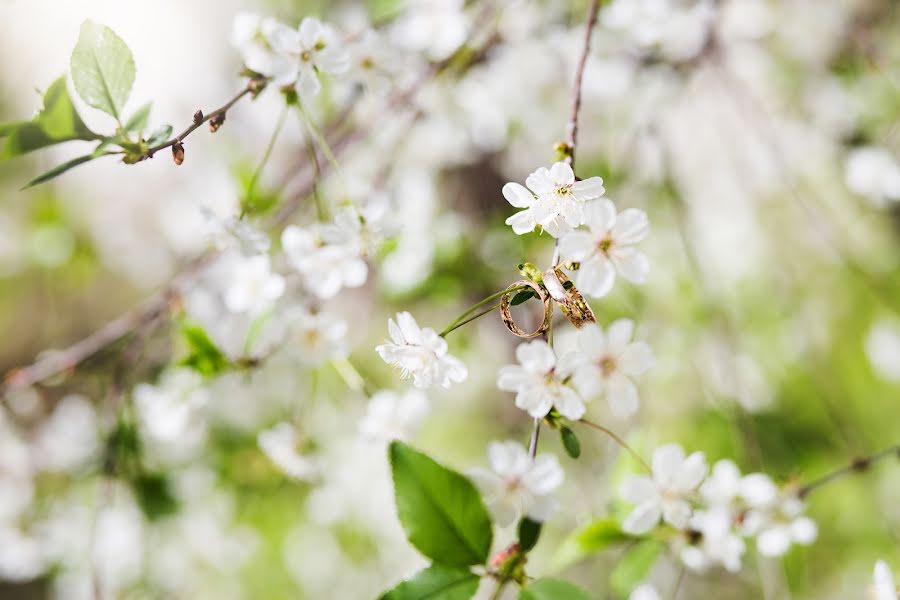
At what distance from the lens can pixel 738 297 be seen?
4.89ft

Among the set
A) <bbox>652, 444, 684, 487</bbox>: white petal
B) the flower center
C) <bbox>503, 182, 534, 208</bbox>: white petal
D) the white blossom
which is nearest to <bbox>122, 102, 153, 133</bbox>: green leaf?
<bbox>503, 182, 534, 208</bbox>: white petal

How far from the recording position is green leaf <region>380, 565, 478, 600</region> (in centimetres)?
50

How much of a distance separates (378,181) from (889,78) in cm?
96

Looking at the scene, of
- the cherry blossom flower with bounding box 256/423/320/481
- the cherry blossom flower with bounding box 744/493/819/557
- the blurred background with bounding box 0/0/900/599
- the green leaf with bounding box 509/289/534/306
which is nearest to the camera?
the green leaf with bounding box 509/289/534/306

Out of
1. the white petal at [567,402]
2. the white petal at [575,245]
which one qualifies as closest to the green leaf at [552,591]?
the white petal at [567,402]

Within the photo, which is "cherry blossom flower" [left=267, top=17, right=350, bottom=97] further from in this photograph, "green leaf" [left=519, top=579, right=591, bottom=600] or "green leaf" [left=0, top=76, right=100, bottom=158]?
"green leaf" [left=519, top=579, right=591, bottom=600]

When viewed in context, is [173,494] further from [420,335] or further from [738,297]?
[738,297]

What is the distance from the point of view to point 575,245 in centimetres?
45

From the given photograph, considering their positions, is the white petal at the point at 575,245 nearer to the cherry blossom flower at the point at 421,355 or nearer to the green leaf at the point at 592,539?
the cherry blossom flower at the point at 421,355

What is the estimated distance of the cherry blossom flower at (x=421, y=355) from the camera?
478 millimetres

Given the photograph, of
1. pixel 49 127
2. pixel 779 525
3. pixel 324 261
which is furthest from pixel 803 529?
pixel 49 127

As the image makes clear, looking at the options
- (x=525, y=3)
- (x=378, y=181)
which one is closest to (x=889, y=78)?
(x=525, y=3)

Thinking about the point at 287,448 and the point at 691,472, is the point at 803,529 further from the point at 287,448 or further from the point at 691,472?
the point at 287,448

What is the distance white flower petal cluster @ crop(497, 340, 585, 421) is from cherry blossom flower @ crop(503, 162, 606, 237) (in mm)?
83
